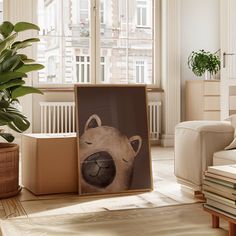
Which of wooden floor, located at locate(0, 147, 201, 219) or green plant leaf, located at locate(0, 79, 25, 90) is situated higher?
green plant leaf, located at locate(0, 79, 25, 90)

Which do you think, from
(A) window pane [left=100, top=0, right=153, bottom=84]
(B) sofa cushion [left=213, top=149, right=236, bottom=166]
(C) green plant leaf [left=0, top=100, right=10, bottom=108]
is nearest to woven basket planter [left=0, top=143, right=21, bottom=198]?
(C) green plant leaf [left=0, top=100, right=10, bottom=108]

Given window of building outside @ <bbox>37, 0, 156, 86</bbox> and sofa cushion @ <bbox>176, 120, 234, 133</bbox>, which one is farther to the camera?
window of building outside @ <bbox>37, 0, 156, 86</bbox>

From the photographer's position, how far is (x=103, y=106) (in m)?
3.29

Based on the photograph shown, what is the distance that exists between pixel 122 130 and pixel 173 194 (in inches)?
22.8

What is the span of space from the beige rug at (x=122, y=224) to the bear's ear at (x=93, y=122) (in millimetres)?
729

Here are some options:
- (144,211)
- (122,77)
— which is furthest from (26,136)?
(122,77)

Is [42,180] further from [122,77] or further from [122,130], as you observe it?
[122,77]

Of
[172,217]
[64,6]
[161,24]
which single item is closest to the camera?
[172,217]

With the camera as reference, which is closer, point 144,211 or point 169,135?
point 144,211

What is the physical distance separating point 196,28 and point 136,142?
3516mm

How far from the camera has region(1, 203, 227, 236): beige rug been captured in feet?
7.59

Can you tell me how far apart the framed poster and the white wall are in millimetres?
3158

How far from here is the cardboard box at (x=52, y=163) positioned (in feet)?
10.4

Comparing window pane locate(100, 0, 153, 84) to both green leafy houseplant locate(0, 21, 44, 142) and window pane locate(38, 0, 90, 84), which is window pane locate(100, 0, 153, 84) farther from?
green leafy houseplant locate(0, 21, 44, 142)
